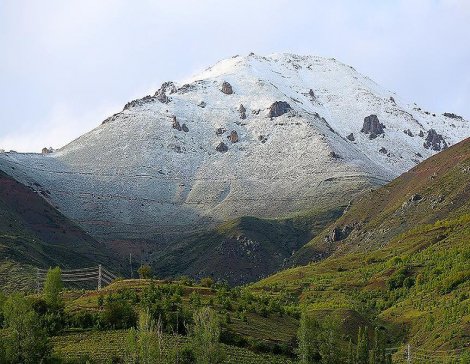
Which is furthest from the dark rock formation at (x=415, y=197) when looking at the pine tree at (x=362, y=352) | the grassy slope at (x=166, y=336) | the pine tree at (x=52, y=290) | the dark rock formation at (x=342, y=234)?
the pine tree at (x=52, y=290)

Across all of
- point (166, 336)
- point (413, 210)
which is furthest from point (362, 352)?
point (413, 210)

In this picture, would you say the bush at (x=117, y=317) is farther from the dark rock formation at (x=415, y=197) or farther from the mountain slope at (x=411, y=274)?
Result: the dark rock formation at (x=415, y=197)

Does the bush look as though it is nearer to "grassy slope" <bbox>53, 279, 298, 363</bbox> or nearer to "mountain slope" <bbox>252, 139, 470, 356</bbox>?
"grassy slope" <bbox>53, 279, 298, 363</bbox>

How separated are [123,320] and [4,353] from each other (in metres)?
15.9

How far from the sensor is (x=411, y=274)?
125 meters

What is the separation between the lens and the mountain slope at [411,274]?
99750 millimetres

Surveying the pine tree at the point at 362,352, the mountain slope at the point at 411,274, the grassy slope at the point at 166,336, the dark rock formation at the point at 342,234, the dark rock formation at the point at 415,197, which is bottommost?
the pine tree at the point at 362,352

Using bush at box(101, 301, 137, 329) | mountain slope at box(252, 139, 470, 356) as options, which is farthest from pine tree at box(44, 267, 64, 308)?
mountain slope at box(252, 139, 470, 356)

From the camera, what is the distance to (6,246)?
143 meters

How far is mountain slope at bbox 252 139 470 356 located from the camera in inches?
3927

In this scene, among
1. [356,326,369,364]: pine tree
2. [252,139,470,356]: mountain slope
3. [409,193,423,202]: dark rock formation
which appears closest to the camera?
[356,326,369,364]: pine tree

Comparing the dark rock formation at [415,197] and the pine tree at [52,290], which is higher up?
the dark rock formation at [415,197]

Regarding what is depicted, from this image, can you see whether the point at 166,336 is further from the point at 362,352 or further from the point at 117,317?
the point at 362,352

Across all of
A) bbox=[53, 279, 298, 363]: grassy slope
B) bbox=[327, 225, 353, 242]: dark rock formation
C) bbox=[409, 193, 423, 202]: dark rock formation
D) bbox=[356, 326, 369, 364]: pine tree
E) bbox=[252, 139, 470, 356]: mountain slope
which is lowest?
bbox=[356, 326, 369, 364]: pine tree
